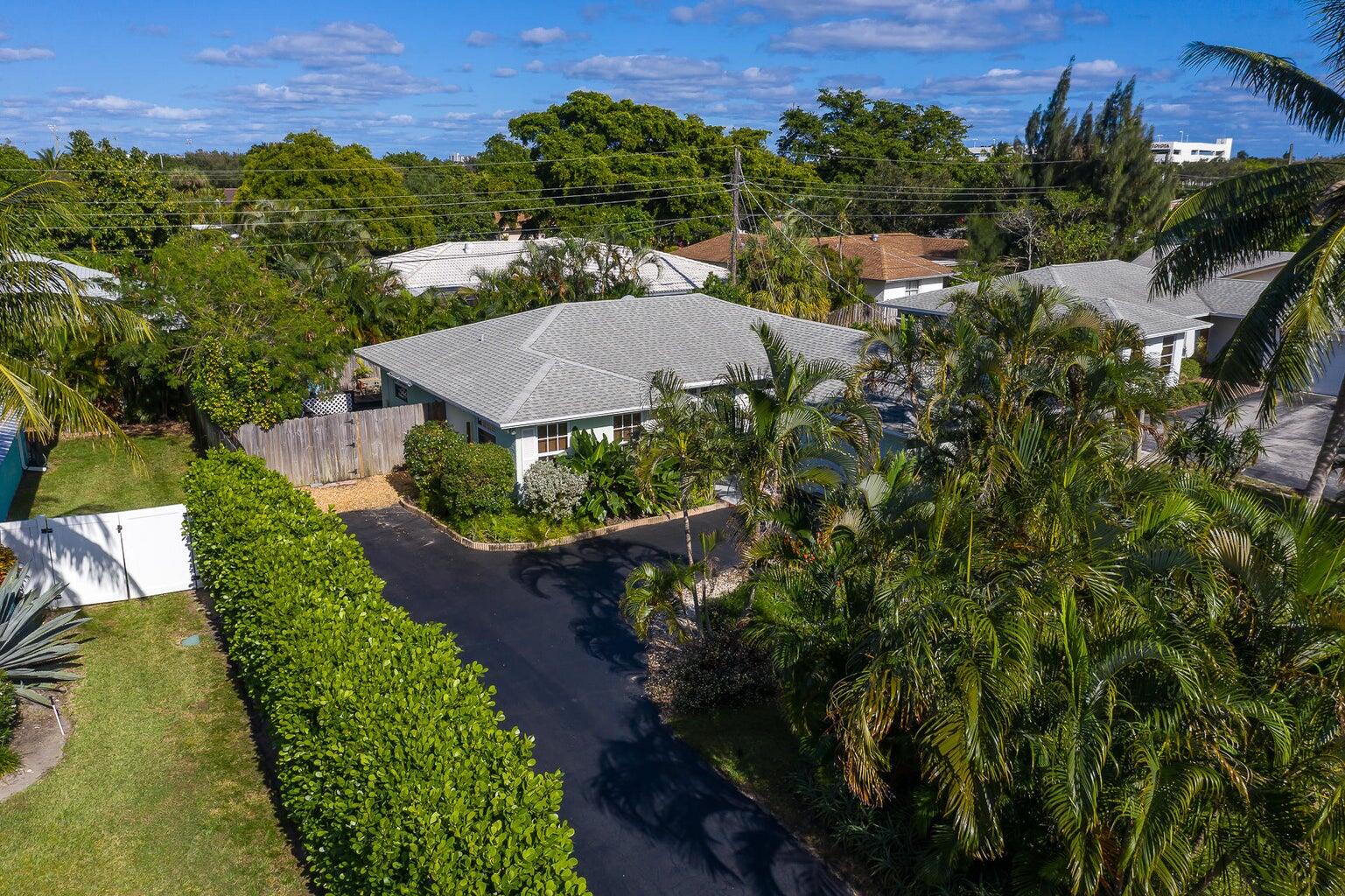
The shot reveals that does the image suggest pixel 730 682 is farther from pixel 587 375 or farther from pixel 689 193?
pixel 689 193

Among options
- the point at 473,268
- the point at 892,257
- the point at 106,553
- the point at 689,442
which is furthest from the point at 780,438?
the point at 892,257

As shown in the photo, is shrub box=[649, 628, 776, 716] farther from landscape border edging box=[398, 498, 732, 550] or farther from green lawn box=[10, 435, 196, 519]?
green lawn box=[10, 435, 196, 519]

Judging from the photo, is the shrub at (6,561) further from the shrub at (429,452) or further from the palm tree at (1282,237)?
the palm tree at (1282,237)

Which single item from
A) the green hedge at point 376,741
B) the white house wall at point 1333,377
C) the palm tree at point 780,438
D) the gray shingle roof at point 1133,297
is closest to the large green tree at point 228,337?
the green hedge at point 376,741

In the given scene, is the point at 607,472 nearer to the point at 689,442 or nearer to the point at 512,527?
the point at 512,527

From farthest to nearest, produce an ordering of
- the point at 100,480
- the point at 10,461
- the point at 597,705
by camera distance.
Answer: the point at 100,480 → the point at 10,461 → the point at 597,705
